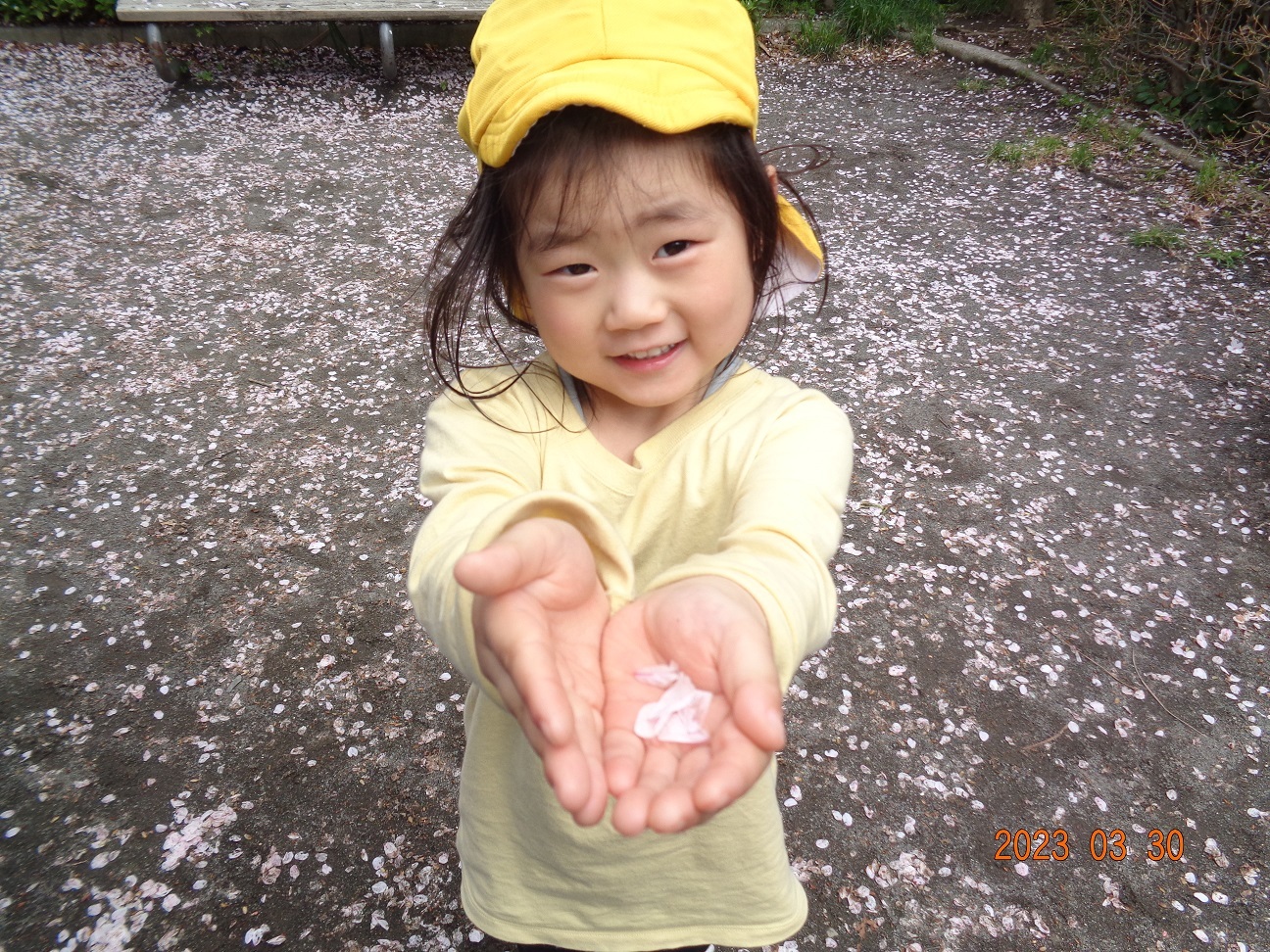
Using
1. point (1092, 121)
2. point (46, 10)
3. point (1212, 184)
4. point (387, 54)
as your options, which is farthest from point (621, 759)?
point (46, 10)

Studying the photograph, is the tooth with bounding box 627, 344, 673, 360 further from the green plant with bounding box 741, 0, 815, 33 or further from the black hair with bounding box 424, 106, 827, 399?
the green plant with bounding box 741, 0, 815, 33

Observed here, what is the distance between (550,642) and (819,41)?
24.7 feet

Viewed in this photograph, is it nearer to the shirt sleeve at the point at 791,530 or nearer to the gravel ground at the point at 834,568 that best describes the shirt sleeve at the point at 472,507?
the shirt sleeve at the point at 791,530

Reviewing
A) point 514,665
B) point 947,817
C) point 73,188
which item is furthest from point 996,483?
point 73,188

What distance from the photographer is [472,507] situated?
3.47 feet

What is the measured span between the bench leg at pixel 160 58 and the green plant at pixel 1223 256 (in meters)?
6.87

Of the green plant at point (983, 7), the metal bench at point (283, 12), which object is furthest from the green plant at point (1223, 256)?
the green plant at point (983, 7)

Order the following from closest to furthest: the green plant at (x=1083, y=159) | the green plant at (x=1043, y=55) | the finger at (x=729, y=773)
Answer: the finger at (x=729, y=773)
the green plant at (x=1083, y=159)
the green plant at (x=1043, y=55)

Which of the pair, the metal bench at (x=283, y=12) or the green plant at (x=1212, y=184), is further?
the metal bench at (x=283, y=12)

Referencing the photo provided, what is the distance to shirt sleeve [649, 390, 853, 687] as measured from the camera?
898 millimetres

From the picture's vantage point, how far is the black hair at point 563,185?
1036mm

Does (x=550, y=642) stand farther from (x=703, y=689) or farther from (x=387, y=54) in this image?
(x=387, y=54)

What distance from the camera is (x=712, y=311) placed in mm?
1131

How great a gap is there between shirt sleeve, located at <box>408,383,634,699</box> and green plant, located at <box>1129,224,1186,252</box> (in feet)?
14.3
